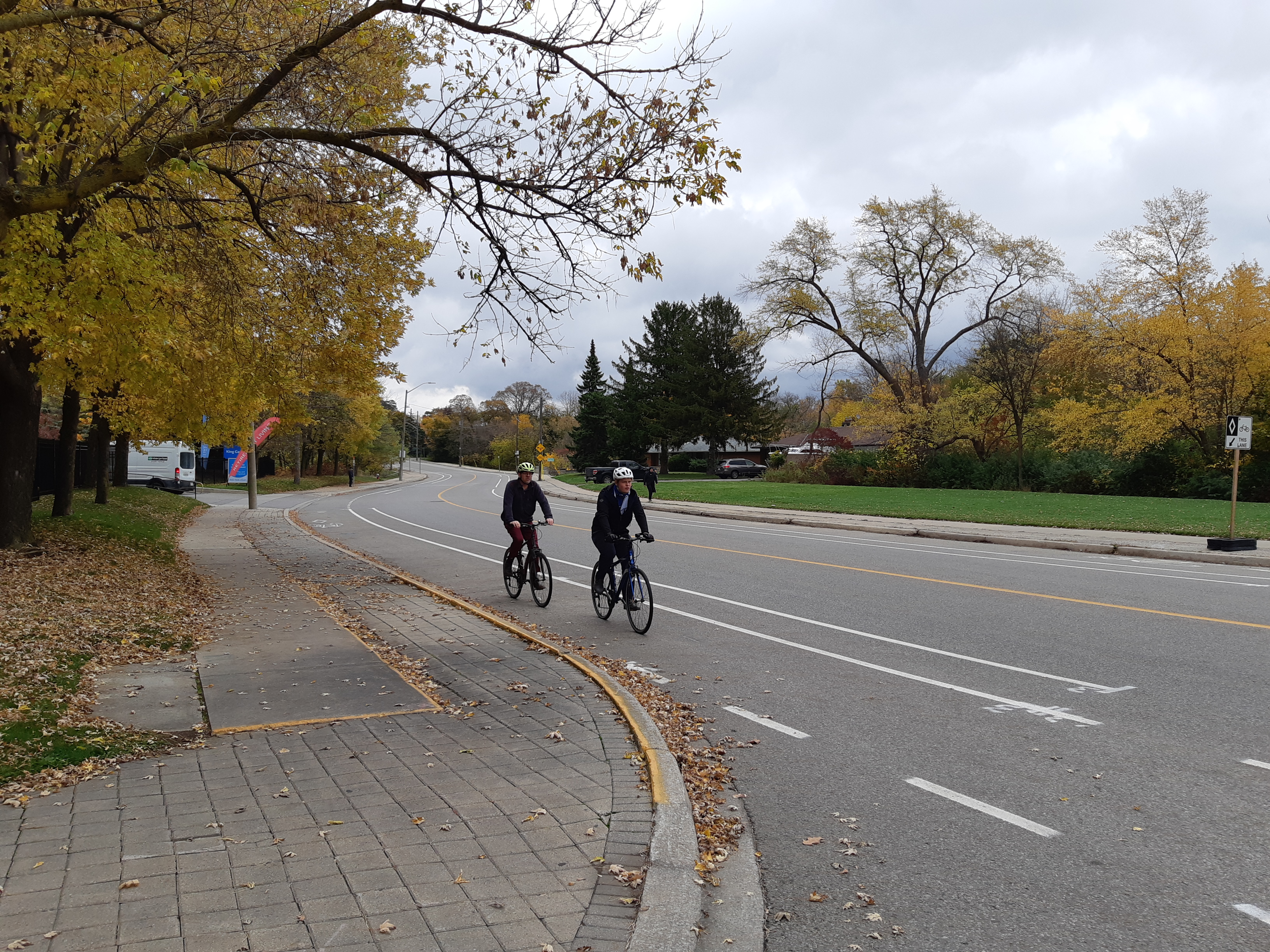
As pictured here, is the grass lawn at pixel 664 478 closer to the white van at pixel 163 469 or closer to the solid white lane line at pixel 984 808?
the white van at pixel 163 469

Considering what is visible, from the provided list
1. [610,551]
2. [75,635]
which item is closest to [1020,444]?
[610,551]

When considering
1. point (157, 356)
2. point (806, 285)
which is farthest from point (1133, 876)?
point (806, 285)

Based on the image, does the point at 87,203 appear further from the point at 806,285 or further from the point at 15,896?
the point at 806,285

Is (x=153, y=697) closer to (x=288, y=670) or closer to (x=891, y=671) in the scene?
(x=288, y=670)

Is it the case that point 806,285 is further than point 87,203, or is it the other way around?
point 806,285

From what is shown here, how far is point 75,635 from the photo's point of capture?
8.34 m

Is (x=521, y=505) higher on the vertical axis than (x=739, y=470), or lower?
lower

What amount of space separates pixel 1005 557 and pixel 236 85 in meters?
14.8

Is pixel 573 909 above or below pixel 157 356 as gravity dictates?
below

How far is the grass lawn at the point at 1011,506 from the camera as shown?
76.0 feet

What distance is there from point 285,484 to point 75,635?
55.0m

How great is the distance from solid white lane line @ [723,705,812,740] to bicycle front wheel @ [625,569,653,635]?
9.56ft

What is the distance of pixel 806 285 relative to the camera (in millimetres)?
50906

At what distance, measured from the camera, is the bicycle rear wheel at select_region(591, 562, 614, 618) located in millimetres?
10586
